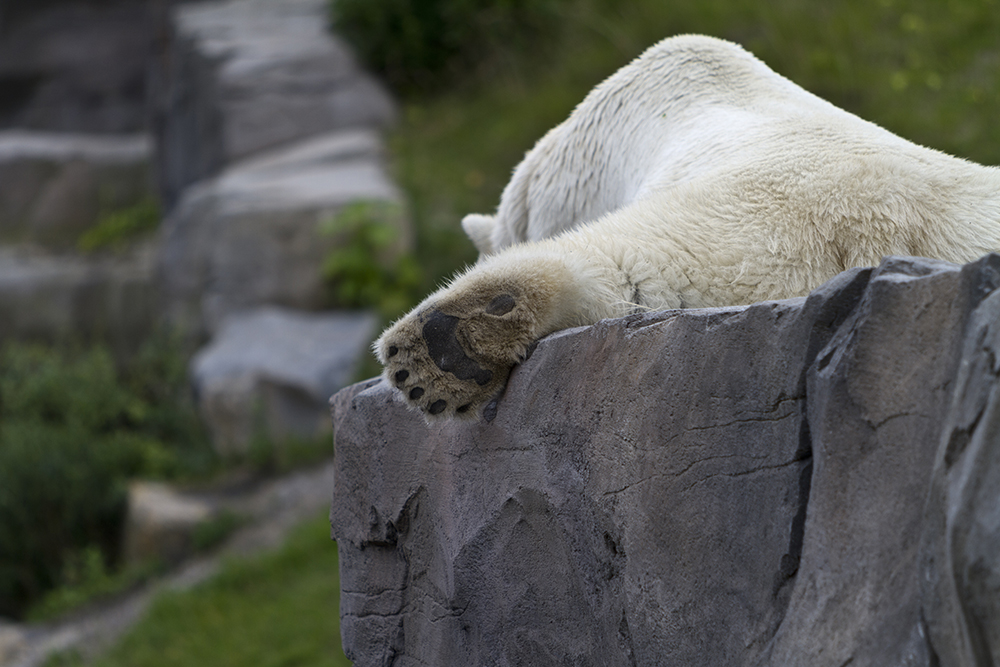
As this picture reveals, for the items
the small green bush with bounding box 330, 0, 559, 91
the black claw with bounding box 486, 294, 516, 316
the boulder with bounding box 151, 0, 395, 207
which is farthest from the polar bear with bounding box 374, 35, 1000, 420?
the boulder with bounding box 151, 0, 395, 207

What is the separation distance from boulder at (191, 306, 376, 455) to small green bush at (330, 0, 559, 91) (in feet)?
12.5

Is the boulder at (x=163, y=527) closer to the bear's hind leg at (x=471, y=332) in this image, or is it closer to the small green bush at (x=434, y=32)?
the bear's hind leg at (x=471, y=332)

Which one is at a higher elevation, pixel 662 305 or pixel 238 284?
pixel 662 305

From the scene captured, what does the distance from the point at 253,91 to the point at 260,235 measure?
2507mm

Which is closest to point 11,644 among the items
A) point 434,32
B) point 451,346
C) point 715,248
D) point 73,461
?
point 73,461

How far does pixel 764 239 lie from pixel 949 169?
399 millimetres

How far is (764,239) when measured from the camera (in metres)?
1.74

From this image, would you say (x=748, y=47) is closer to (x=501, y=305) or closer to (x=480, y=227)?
(x=480, y=227)

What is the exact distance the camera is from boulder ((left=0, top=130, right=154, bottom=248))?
11211 millimetres

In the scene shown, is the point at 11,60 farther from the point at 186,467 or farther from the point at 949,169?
the point at 949,169

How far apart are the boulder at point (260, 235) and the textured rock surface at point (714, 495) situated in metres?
5.75

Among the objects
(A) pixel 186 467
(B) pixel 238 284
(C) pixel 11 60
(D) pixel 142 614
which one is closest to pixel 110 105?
(C) pixel 11 60

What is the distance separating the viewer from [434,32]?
9633mm

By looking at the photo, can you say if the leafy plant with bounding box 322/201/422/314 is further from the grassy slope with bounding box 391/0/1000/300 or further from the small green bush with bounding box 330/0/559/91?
the small green bush with bounding box 330/0/559/91
